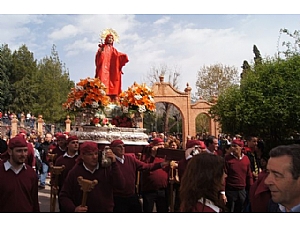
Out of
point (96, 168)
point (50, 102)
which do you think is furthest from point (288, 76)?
point (50, 102)

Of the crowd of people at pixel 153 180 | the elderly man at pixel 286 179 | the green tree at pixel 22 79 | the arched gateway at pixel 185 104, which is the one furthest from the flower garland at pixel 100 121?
the green tree at pixel 22 79

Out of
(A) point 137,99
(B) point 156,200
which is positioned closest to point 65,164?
(B) point 156,200

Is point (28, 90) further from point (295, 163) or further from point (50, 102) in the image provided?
point (295, 163)

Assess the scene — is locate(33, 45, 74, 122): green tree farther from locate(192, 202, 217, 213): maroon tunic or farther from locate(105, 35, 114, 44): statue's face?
locate(192, 202, 217, 213): maroon tunic

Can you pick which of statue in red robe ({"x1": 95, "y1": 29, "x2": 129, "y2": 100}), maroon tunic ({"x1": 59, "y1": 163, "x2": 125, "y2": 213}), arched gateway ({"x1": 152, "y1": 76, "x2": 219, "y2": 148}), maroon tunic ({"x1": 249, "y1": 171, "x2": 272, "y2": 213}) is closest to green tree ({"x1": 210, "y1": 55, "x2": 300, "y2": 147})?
arched gateway ({"x1": 152, "y1": 76, "x2": 219, "y2": 148})

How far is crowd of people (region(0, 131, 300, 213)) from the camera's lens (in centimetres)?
246

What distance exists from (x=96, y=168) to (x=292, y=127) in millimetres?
13281

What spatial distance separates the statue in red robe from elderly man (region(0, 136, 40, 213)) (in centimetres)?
Answer: 484

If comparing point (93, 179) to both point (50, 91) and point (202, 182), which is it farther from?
point (50, 91)

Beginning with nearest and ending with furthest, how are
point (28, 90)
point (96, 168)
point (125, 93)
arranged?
point (96, 168)
point (125, 93)
point (28, 90)

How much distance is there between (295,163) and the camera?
93.3 inches

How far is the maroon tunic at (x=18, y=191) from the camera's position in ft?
12.4

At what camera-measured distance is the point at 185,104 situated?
84.3 ft

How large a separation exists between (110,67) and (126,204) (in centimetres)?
471
